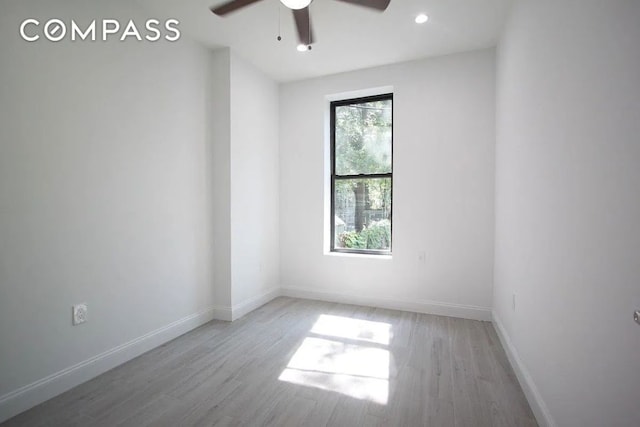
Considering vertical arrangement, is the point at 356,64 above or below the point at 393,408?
above

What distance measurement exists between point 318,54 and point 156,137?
1.80 metres

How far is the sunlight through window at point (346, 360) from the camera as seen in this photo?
1.98 metres

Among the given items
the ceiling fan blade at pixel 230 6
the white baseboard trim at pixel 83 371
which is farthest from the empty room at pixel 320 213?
the ceiling fan blade at pixel 230 6

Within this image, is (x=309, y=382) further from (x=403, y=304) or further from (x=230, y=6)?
(x=230, y=6)

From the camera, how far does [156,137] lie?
2551 millimetres

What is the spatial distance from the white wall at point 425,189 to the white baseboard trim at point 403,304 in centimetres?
1

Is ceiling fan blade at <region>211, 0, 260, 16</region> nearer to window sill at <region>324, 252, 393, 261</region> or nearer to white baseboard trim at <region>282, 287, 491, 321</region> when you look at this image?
window sill at <region>324, 252, 393, 261</region>

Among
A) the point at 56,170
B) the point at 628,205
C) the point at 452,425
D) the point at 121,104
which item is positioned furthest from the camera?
the point at 121,104

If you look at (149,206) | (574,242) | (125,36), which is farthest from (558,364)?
(125,36)

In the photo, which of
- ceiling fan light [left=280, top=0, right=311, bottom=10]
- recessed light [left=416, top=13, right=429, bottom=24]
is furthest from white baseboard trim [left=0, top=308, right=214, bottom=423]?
recessed light [left=416, top=13, right=429, bottom=24]

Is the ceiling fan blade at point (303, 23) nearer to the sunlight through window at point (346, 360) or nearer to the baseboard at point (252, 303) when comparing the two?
the sunlight through window at point (346, 360)

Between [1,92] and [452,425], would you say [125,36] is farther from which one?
[452,425]

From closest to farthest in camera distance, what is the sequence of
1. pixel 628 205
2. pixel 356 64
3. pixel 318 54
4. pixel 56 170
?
1. pixel 628 205
2. pixel 56 170
3. pixel 318 54
4. pixel 356 64

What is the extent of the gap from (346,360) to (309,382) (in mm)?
394
